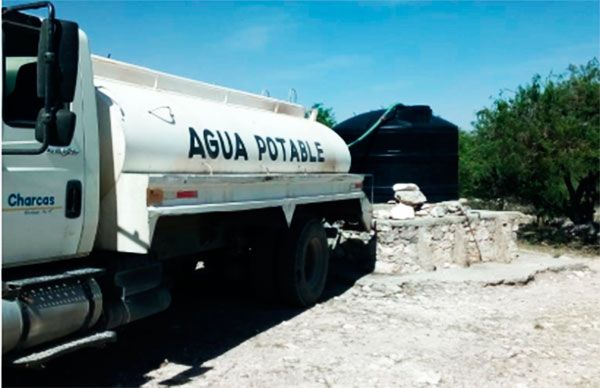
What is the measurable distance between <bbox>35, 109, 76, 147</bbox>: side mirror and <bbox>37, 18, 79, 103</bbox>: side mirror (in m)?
0.10

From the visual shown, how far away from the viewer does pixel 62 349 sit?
4.11 m

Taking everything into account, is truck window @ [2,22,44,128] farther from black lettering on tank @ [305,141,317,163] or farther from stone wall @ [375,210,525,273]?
stone wall @ [375,210,525,273]

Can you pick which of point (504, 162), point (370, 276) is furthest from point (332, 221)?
point (504, 162)

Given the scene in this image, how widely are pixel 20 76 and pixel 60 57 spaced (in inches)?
22.8

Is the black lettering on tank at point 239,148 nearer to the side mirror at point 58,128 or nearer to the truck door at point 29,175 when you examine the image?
the truck door at point 29,175

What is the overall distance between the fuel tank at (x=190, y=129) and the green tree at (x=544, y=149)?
6966mm

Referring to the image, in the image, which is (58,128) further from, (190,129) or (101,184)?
(190,129)

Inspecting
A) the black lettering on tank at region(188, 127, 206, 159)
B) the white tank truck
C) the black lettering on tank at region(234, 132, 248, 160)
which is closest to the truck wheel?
the white tank truck

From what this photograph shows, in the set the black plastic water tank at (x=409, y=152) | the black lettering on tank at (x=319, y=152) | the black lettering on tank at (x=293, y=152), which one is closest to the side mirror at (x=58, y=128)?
the black lettering on tank at (x=293, y=152)

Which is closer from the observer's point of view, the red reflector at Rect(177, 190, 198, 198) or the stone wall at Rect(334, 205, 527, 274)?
the red reflector at Rect(177, 190, 198, 198)

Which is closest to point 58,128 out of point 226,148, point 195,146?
Result: point 195,146

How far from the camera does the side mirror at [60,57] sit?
363 centimetres

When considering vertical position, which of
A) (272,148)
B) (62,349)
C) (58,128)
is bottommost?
(62,349)

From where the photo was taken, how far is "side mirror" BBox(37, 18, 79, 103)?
363 cm
